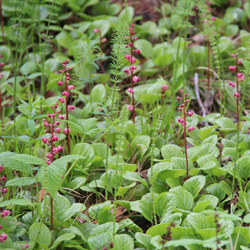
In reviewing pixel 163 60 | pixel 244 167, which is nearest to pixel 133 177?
pixel 244 167

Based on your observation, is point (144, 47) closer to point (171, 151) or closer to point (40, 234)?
point (171, 151)

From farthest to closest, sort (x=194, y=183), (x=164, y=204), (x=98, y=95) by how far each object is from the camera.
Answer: (x=98, y=95), (x=194, y=183), (x=164, y=204)

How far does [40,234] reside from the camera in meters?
1.37

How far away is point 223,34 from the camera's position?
3.50 metres

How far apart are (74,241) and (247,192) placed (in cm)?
92

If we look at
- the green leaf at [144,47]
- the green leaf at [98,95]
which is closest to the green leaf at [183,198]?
the green leaf at [98,95]

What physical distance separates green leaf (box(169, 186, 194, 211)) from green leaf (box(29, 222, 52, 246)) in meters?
0.61

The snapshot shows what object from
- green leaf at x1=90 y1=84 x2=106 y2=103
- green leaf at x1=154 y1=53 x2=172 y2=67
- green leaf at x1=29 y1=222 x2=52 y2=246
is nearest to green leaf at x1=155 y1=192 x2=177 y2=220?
green leaf at x1=29 y1=222 x2=52 y2=246

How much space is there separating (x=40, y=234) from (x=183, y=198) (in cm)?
67

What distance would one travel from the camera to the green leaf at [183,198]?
155 centimetres

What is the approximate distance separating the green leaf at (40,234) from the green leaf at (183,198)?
23.9 inches

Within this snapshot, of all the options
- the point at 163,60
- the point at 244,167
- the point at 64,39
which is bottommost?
the point at 244,167

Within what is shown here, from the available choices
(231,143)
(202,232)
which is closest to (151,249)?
(202,232)

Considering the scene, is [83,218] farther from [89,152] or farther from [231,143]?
[231,143]
